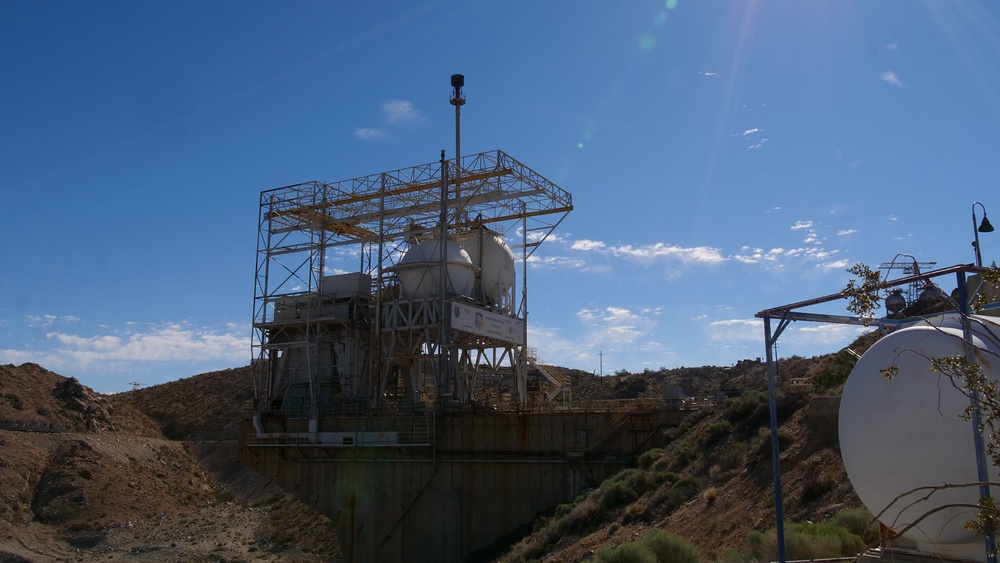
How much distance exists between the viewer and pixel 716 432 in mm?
24203

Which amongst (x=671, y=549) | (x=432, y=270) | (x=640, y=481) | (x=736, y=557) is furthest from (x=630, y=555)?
(x=432, y=270)

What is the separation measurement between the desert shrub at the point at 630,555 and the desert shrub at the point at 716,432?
10.3 metres

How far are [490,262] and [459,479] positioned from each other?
36.3 feet

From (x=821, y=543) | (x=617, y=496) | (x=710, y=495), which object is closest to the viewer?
(x=821, y=543)

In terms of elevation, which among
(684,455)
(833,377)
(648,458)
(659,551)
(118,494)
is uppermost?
(833,377)

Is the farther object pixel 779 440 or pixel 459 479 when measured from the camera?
pixel 459 479

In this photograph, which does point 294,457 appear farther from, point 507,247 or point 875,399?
point 875,399

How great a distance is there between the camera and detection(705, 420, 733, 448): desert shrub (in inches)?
952

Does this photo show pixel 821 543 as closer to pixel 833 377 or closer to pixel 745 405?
pixel 745 405

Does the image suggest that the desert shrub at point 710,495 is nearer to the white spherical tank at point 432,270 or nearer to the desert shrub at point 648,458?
the desert shrub at point 648,458

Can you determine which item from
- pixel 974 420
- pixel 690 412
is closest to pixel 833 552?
pixel 974 420

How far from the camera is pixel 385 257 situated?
37.7 meters

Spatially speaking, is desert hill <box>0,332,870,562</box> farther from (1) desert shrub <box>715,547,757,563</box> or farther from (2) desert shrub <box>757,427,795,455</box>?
(1) desert shrub <box>715,547,757,563</box>

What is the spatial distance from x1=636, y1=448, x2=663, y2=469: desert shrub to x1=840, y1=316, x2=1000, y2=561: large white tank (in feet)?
53.8
